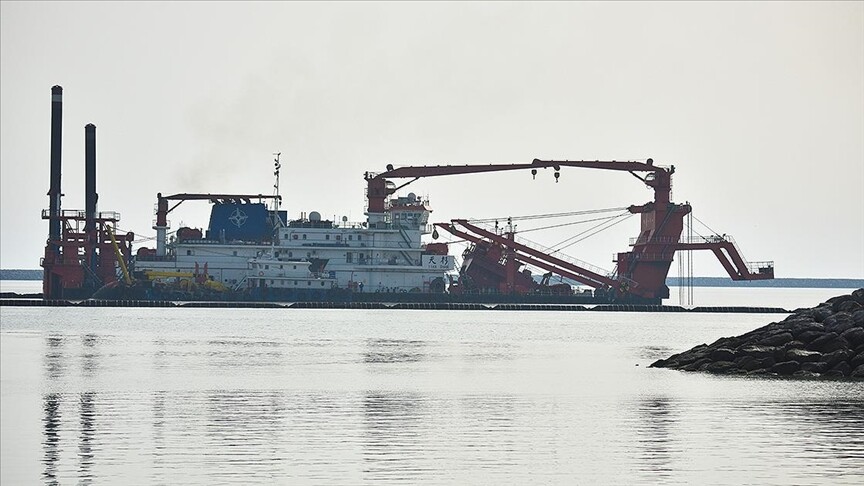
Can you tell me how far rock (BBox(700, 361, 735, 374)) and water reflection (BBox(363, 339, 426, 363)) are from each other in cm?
888

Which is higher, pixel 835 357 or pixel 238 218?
pixel 238 218

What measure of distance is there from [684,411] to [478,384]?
7.31 metres

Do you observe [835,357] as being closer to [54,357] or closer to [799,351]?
[799,351]

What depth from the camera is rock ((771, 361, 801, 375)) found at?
33.9 meters

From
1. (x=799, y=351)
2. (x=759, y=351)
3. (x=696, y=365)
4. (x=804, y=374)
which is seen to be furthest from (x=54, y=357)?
(x=804, y=374)

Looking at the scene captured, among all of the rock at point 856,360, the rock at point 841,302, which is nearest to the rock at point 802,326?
the rock at point 841,302

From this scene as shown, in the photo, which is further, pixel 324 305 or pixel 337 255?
pixel 337 255

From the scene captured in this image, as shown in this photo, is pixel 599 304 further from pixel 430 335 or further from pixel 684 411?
pixel 684 411

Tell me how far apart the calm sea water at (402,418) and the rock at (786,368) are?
1779mm

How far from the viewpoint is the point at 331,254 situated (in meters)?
89.2

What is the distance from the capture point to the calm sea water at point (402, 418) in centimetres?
1900

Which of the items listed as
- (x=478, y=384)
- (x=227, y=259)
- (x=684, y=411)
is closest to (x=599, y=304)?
(x=227, y=259)

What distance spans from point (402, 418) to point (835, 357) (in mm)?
13469

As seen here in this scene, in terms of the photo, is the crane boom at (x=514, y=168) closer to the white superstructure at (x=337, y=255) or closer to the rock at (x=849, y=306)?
the white superstructure at (x=337, y=255)
